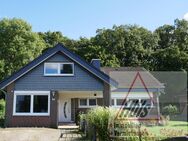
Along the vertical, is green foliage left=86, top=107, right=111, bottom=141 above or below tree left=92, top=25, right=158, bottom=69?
below

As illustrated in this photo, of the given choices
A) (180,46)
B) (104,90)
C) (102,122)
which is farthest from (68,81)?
(180,46)

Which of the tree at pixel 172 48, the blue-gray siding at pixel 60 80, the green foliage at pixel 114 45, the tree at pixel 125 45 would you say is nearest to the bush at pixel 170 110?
the blue-gray siding at pixel 60 80

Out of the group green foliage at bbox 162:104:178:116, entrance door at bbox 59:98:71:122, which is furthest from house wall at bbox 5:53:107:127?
green foliage at bbox 162:104:178:116

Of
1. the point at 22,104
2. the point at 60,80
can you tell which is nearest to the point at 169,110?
the point at 60,80

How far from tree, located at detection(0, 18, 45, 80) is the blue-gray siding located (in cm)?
2454

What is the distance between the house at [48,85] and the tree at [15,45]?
969 inches

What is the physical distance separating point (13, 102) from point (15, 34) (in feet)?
93.6

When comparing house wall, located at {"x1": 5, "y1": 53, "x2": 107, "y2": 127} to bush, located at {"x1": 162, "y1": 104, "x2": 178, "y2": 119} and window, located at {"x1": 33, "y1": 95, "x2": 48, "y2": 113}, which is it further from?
bush, located at {"x1": 162, "y1": 104, "x2": 178, "y2": 119}

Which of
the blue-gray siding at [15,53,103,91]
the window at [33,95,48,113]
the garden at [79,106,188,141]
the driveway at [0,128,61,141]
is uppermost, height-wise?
the blue-gray siding at [15,53,103,91]

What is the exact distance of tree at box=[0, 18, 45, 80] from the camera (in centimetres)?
5112

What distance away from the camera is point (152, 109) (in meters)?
29.2

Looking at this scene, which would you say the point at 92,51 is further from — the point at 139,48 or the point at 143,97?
the point at 143,97

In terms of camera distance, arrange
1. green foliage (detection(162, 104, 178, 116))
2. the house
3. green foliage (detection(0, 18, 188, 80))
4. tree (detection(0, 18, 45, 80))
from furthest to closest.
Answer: green foliage (detection(0, 18, 188, 80)) → tree (detection(0, 18, 45, 80)) → green foliage (detection(162, 104, 178, 116)) → the house

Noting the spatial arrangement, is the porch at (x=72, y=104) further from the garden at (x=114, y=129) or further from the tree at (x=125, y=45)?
the tree at (x=125, y=45)
